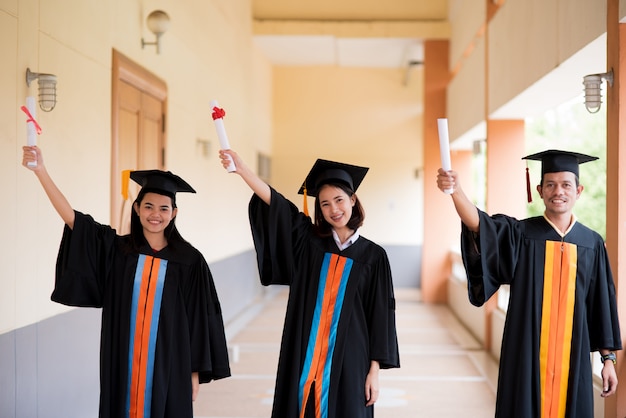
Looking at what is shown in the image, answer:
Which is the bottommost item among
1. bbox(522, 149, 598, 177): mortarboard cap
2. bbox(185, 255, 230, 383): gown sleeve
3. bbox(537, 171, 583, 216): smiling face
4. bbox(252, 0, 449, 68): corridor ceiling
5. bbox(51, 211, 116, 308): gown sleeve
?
bbox(185, 255, 230, 383): gown sleeve

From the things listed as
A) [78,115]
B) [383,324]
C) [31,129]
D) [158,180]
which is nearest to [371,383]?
[383,324]

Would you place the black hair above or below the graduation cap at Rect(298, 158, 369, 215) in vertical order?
below

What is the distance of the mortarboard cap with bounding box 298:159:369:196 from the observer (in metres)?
3.00

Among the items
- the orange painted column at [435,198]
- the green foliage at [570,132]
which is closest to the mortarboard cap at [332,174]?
the orange painted column at [435,198]

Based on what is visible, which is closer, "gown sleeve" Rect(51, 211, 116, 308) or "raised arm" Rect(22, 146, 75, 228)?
"raised arm" Rect(22, 146, 75, 228)

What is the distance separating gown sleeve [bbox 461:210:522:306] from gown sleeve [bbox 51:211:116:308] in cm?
147

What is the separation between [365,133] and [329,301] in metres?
10.6

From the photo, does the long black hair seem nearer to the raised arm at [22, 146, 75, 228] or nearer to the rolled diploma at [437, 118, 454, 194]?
the raised arm at [22, 146, 75, 228]

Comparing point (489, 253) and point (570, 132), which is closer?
Answer: point (489, 253)

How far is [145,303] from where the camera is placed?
115 inches

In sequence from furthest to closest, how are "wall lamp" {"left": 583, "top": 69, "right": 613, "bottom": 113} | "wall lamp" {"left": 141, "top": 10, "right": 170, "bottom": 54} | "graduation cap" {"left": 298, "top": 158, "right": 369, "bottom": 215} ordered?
"wall lamp" {"left": 141, "top": 10, "right": 170, "bottom": 54} < "wall lamp" {"left": 583, "top": 69, "right": 613, "bottom": 113} < "graduation cap" {"left": 298, "top": 158, "right": 369, "bottom": 215}

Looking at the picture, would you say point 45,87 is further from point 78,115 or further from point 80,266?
point 80,266

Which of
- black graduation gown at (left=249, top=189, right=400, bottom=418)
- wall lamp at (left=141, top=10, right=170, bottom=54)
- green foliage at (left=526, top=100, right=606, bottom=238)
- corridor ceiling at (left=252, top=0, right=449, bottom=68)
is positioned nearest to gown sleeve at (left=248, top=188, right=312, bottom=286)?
black graduation gown at (left=249, top=189, right=400, bottom=418)

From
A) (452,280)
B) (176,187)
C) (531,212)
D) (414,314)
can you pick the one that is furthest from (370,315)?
(531,212)
